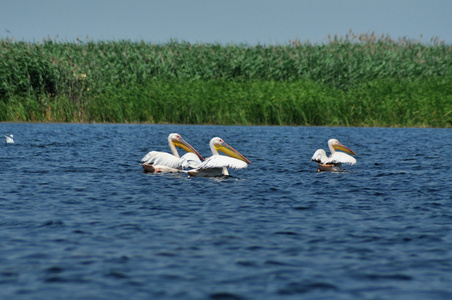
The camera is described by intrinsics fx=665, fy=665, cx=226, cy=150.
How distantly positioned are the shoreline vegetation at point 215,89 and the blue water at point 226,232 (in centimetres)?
1369

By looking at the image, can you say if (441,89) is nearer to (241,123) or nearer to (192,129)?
(241,123)

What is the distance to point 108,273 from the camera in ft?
19.8

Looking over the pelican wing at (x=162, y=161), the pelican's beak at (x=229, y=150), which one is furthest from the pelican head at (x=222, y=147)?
the pelican wing at (x=162, y=161)

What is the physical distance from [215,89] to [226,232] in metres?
23.7

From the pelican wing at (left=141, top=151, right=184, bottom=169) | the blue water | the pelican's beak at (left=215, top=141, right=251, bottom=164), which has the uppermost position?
the pelican's beak at (left=215, top=141, right=251, bottom=164)

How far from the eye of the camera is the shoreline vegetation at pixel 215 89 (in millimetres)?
29719

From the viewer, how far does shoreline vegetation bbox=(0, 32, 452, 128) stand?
29719 mm

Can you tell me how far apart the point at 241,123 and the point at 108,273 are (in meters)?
24.3

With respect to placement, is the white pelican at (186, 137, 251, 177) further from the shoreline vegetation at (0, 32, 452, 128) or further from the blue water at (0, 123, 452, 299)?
the shoreline vegetation at (0, 32, 452, 128)

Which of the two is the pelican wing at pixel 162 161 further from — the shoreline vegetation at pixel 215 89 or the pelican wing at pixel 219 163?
the shoreline vegetation at pixel 215 89

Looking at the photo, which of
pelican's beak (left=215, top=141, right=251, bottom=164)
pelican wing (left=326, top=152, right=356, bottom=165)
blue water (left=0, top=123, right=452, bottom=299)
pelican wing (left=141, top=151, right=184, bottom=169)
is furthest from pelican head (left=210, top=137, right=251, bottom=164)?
pelican wing (left=326, top=152, right=356, bottom=165)

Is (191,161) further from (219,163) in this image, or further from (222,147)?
(222,147)

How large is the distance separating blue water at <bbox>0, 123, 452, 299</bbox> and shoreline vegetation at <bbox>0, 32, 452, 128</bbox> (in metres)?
13.7

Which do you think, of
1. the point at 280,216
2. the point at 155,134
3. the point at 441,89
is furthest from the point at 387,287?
the point at 441,89
